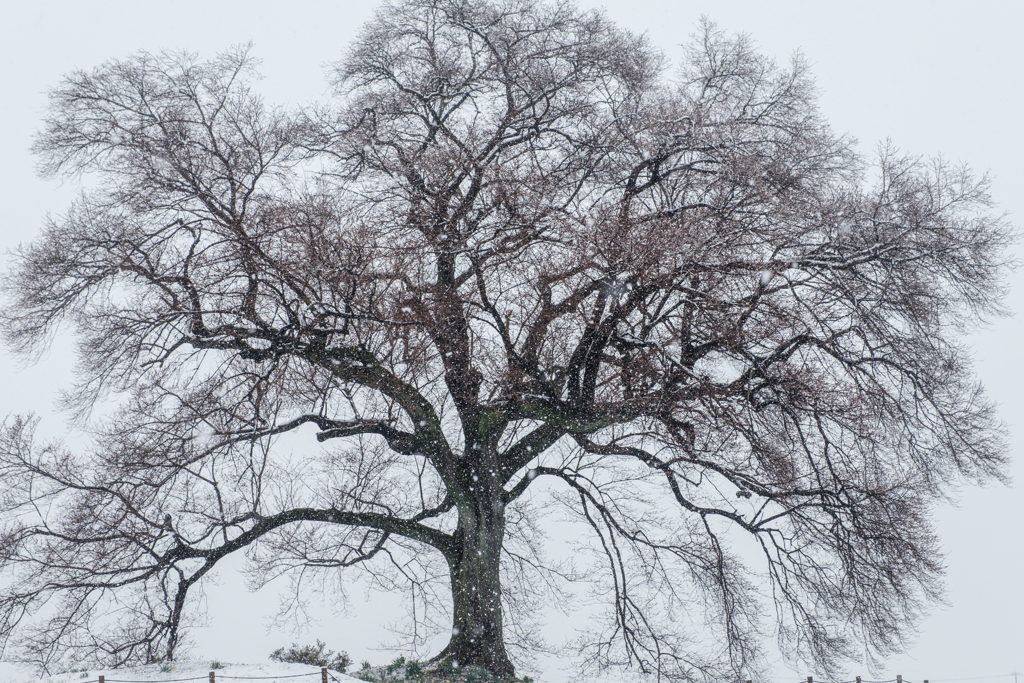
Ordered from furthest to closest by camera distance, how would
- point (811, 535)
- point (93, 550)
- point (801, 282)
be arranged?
point (93, 550) < point (811, 535) < point (801, 282)

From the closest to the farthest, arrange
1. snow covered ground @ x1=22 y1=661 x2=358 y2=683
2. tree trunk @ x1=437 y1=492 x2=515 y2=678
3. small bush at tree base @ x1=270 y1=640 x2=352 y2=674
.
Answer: snow covered ground @ x1=22 y1=661 x2=358 y2=683 < tree trunk @ x1=437 y1=492 x2=515 y2=678 < small bush at tree base @ x1=270 y1=640 x2=352 y2=674

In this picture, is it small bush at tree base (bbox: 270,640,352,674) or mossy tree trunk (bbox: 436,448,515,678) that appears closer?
mossy tree trunk (bbox: 436,448,515,678)

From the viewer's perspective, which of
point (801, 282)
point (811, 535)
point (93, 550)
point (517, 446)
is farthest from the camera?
point (517, 446)

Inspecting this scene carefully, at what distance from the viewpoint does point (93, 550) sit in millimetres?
12734

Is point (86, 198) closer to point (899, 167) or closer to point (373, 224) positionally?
point (373, 224)

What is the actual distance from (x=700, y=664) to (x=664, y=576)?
1356 millimetres

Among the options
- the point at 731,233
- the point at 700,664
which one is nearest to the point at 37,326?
the point at 731,233

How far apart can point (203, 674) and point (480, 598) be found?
3.77 meters

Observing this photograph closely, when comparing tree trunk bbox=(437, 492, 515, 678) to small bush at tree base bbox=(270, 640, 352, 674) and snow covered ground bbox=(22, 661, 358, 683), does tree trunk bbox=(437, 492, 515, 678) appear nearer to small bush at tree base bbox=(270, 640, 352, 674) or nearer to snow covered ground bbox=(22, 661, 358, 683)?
small bush at tree base bbox=(270, 640, 352, 674)

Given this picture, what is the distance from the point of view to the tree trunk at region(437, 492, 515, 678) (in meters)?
12.7

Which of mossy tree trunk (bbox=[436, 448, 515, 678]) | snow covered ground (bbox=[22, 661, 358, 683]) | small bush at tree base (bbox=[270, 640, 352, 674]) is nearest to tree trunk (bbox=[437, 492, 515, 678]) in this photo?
mossy tree trunk (bbox=[436, 448, 515, 678])

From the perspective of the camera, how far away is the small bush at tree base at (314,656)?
1318 centimetres

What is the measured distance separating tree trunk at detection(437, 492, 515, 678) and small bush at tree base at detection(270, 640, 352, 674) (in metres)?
1.49

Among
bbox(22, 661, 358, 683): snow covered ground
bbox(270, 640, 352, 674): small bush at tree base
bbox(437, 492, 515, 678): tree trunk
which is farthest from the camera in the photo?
bbox(270, 640, 352, 674): small bush at tree base
